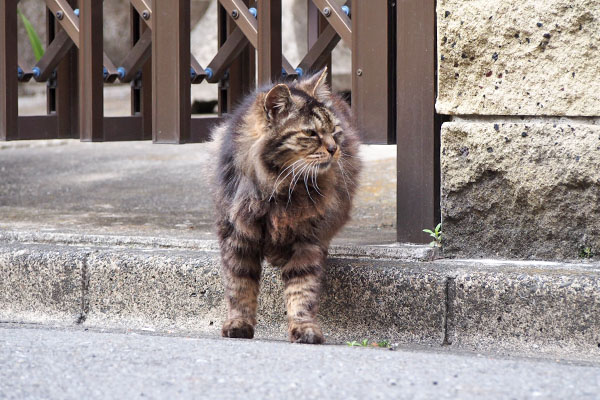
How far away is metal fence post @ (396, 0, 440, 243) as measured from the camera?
3.86 meters

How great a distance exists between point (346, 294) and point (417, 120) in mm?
857

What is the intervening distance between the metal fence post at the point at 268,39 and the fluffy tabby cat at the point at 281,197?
25.6 inches

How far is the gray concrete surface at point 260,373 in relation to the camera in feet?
8.16

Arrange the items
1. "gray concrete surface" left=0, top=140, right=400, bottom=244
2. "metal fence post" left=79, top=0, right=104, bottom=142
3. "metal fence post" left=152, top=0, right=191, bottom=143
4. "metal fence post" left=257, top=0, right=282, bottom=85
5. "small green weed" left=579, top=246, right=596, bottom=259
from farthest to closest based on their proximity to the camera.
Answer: "gray concrete surface" left=0, top=140, right=400, bottom=244
"metal fence post" left=79, top=0, right=104, bottom=142
"metal fence post" left=152, top=0, right=191, bottom=143
"metal fence post" left=257, top=0, right=282, bottom=85
"small green weed" left=579, top=246, right=596, bottom=259

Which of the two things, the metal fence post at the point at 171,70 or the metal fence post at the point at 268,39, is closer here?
the metal fence post at the point at 268,39

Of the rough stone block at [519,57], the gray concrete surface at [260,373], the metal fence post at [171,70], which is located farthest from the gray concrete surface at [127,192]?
the gray concrete surface at [260,373]

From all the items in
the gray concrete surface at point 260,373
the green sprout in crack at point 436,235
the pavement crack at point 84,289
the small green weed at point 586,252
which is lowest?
the gray concrete surface at point 260,373

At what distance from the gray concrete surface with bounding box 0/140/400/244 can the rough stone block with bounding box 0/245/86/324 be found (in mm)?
372

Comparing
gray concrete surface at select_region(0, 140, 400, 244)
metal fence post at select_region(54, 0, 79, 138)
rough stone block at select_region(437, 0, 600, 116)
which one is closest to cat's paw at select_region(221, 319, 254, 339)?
gray concrete surface at select_region(0, 140, 400, 244)

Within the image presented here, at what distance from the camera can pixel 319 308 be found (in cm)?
369

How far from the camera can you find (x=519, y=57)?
11.7 feet

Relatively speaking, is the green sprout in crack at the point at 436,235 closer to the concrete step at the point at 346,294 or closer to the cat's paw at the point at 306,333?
the concrete step at the point at 346,294

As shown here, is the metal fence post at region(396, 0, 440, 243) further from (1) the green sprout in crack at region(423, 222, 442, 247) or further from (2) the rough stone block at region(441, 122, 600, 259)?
(2) the rough stone block at region(441, 122, 600, 259)

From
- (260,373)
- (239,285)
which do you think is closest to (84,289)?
(239,285)
